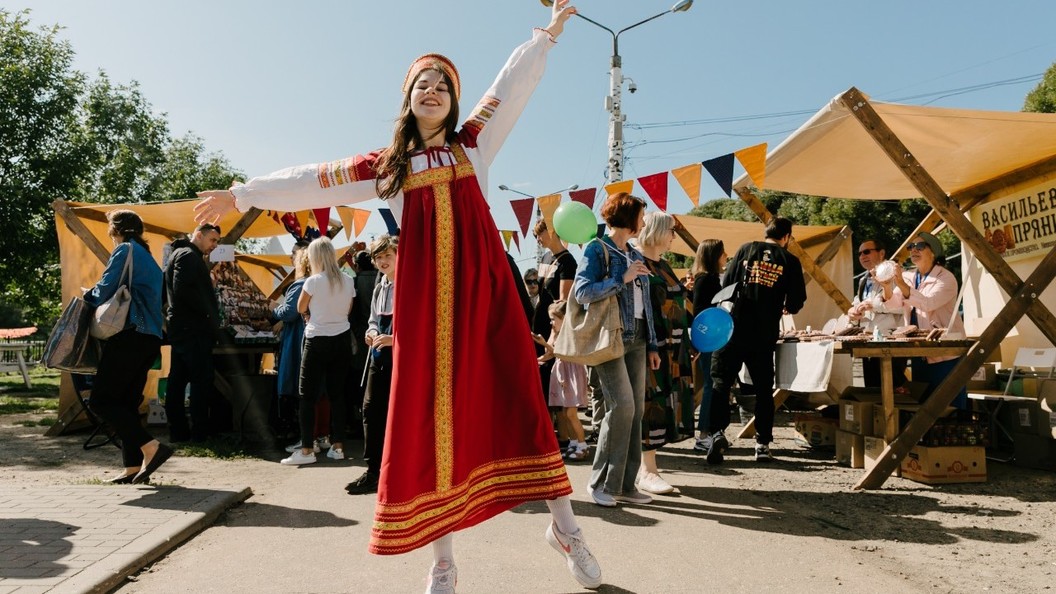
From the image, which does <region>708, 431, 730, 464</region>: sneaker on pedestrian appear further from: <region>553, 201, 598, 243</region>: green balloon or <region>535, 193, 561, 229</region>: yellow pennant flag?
<region>535, 193, 561, 229</region>: yellow pennant flag

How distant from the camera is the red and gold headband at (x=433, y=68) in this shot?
2924mm

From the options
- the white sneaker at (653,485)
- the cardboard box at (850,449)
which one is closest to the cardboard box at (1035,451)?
the cardboard box at (850,449)

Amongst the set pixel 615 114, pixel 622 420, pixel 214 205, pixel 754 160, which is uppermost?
pixel 615 114

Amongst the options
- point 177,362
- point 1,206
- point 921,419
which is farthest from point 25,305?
point 921,419

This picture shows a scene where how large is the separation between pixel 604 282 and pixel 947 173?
5.00 m

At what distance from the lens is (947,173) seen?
24.2 ft

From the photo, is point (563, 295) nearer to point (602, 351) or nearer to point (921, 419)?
point (602, 351)

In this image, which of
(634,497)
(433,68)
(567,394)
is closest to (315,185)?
(433,68)

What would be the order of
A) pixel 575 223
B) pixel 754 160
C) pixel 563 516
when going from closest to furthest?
1. pixel 563 516
2. pixel 575 223
3. pixel 754 160

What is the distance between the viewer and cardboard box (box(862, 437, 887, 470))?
18.6 feet

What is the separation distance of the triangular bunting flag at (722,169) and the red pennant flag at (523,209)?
285 cm

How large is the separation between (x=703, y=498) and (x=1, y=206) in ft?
51.5

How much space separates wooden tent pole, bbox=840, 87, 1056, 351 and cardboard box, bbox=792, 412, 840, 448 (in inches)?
89.5

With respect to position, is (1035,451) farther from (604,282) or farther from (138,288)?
(138,288)
